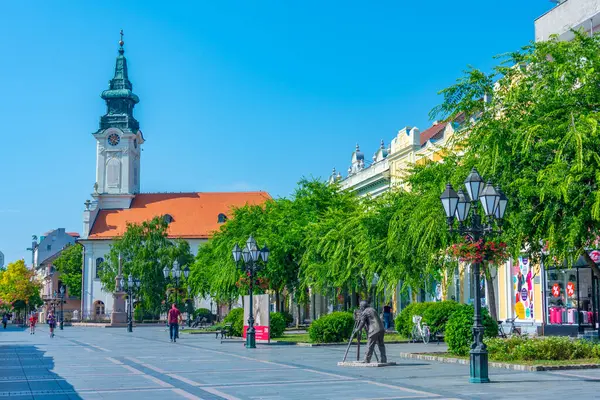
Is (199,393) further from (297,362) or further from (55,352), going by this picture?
(55,352)

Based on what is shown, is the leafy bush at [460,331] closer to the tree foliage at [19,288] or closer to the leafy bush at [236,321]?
the leafy bush at [236,321]

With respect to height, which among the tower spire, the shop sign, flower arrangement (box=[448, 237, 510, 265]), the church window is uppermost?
the tower spire

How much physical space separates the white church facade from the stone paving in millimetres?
71174

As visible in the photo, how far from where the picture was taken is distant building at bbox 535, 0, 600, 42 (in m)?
35.5

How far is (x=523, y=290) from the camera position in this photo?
38312 millimetres

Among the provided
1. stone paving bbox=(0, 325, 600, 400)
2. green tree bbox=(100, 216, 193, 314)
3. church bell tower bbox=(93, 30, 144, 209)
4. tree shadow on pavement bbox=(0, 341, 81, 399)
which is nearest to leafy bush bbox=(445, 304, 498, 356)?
stone paving bbox=(0, 325, 600, 400)

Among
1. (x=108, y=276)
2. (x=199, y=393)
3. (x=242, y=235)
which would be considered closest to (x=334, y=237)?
(x=242, y=235)

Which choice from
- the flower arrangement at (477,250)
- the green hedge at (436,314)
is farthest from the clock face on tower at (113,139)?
the flower arrangement at (477,250)

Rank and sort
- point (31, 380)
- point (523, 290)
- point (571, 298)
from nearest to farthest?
point (31, 380) → point (571, 298) → point (523, 290)

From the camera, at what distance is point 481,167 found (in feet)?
77.0

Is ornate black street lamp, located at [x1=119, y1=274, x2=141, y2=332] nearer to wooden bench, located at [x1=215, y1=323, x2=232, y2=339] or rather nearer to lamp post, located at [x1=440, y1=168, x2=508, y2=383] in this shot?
wooden bench, located at [x1=215, y1=323, x2=232, y2=339]

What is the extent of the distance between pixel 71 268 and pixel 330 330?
87134 mm

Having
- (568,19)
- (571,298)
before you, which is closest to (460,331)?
(571,298)

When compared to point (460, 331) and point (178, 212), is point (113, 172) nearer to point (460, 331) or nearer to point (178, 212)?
point (178, 212)
